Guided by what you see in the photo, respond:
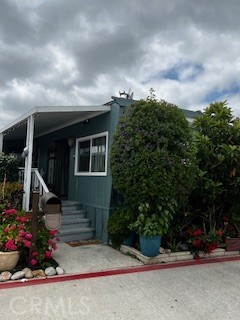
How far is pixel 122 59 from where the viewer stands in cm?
973

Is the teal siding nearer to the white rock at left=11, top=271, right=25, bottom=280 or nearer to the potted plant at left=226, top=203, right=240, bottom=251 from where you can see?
the white rock at left=11, top=271, right=25, bottom=280

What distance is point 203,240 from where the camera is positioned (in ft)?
19.1

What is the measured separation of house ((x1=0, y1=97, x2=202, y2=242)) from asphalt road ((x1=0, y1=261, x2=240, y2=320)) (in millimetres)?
2494

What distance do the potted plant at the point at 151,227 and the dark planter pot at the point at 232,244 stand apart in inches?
72.8

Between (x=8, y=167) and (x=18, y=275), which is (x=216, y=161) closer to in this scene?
(x=18, y=275)

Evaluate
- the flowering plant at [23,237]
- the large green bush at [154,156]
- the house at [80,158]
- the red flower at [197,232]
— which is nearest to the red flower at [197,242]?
the red flower at [197,232]

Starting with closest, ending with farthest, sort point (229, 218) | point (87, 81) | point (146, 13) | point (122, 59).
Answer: point (229, 218)
point (146, 13)
point (122, 59)
point (87, 81)

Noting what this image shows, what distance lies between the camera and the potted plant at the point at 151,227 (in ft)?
17.1

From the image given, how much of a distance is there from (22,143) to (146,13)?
8.26 metres

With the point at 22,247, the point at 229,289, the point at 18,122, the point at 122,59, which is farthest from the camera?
the point at 122,59

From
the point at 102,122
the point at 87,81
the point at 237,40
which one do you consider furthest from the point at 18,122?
the point at 237,40

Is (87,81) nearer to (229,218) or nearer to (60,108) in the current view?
(60,108)

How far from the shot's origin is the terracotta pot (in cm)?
450

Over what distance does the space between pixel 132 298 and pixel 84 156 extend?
→ 4.99 m
